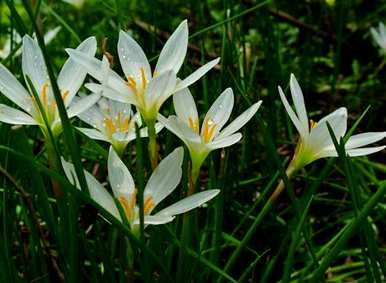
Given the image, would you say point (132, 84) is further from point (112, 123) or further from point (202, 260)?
point (202, 260)

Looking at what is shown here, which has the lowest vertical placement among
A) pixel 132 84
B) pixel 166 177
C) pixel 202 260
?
pixel 202 260

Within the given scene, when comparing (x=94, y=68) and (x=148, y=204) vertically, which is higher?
(x=94, y=68)

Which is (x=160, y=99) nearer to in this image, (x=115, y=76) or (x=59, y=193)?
(x=115, y=76)


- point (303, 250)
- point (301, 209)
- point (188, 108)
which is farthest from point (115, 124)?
point (303, 250)

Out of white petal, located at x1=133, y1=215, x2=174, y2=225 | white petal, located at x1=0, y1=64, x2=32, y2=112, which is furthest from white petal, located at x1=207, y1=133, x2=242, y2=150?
white petal, located at x1=0, y1=64, x2=32, y2=112

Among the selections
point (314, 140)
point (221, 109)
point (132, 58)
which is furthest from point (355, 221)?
point (132, 58)

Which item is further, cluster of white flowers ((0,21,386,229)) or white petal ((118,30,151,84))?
white petal ((118,30,151,84))

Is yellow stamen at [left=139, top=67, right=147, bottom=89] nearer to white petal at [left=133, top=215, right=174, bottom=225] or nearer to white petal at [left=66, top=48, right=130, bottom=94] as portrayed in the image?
white petal at [left=66, top=48, right=130, bottom=94]
